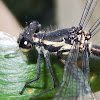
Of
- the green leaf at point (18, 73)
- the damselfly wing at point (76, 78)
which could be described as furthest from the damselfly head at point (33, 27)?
the damselfly wing at point (76, 78)

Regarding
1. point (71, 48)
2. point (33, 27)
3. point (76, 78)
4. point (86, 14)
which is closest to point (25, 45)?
point (33, 27)

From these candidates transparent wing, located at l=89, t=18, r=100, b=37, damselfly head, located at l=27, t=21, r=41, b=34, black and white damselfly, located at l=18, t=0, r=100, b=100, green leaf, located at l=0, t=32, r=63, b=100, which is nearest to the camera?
green leaf, located at l=0, t=32, r=63, b=100

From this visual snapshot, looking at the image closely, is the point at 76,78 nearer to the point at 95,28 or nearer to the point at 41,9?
the point at 95,28

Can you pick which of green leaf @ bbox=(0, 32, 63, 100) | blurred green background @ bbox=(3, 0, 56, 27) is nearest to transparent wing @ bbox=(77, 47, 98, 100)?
green leaf @ bbox=(0, 32, 63, 100)

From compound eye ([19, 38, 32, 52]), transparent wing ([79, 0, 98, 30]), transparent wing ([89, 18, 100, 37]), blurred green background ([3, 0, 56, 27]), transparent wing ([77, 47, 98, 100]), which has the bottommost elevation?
transparent wing ([77, 47, 98, 100])

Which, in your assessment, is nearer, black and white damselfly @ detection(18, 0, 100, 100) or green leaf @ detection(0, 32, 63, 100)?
green leaf @ detection(0, 32, 63, 100)

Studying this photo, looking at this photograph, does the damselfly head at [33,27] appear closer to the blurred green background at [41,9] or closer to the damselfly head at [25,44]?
the damselfly head at [25,44]

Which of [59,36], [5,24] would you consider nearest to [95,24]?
[59,36]

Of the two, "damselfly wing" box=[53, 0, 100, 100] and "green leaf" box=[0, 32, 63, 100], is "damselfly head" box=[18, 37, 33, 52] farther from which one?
"damselfly wing" box=[53, 0, 100, 100]
